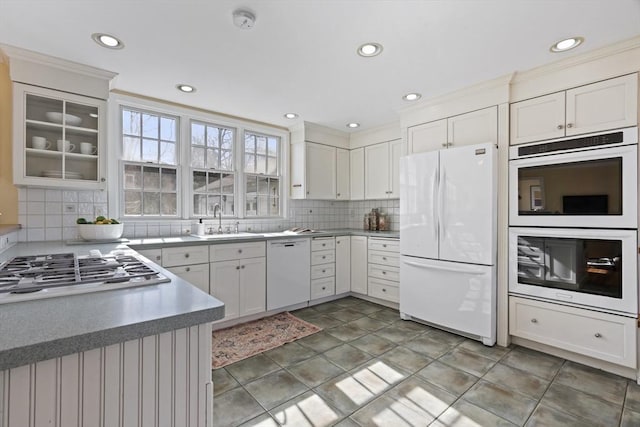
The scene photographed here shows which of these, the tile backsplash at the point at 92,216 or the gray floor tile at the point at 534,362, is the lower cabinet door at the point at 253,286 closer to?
Answer: the tile backsplash at the point at 92,216

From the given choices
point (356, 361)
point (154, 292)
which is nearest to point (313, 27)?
point (154, 292)

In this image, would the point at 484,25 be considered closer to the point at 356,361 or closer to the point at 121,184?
the point at 356,361

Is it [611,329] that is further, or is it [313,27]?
[611,329]

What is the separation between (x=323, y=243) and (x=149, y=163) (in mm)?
2206

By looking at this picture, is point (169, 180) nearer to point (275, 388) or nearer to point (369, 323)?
point (275, 388)

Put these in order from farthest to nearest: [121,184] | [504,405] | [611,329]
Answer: [121,184], [611,329], [504,405]

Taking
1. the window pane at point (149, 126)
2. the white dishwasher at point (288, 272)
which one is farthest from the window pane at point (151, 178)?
the white dishwasher at point (288, 272)

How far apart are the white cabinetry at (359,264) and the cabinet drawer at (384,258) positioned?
116 mm

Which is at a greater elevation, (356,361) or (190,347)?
(190,347)

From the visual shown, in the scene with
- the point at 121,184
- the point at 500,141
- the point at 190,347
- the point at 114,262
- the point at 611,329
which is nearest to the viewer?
the point at 190,347

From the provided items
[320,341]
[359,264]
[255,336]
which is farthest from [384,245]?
[255,336]

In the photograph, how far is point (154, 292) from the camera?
1.10 meters

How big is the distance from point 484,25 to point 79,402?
104 inches

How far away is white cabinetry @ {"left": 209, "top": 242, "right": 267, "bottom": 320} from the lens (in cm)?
305
